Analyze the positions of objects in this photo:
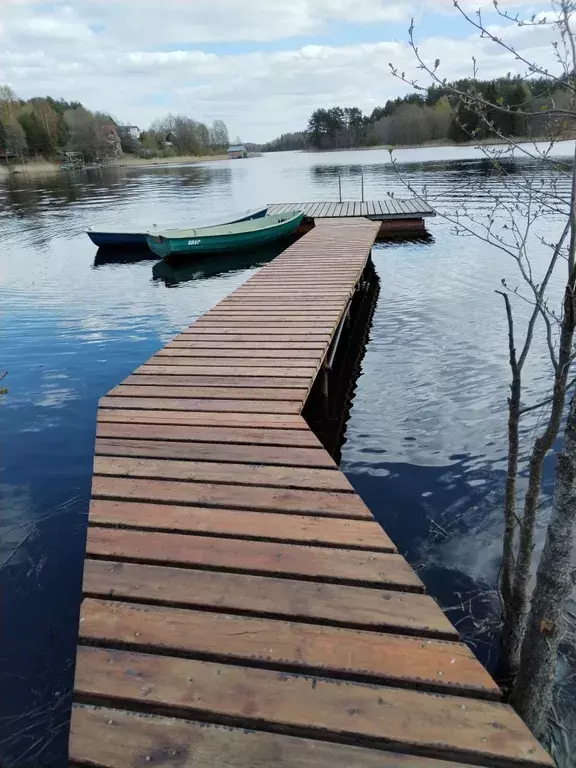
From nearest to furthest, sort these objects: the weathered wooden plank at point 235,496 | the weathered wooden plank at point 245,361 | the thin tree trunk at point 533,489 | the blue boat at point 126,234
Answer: the thin tree trunk at point 533,489 < the weathered wooden plank at point 235,496 < the weathered wooden plank at point 245,361 < the blue boat at point 126,234

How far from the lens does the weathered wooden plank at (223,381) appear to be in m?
4.80

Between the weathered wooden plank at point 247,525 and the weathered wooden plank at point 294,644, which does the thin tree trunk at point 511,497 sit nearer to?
the weathered wooden plank at point 247,525

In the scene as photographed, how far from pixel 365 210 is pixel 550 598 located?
1638 centimetres

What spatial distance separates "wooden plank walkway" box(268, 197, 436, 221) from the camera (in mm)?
16484

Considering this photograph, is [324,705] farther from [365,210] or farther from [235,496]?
[365,210]

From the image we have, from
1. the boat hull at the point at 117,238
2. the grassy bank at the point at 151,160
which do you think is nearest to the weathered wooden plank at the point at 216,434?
the boat hull at the point at 117,238

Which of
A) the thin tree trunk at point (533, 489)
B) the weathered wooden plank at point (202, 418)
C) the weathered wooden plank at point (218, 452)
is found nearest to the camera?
the thin tree trunk at point (533, 489)

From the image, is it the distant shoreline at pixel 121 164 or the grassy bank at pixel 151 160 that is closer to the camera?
the distant shoreline at pixel 121 164

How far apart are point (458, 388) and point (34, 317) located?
8046 millimetres

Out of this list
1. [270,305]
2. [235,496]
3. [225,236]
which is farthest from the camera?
[225,236]

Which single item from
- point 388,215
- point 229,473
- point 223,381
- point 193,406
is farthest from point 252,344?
point 388,215

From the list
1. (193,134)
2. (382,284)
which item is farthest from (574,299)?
(193,134)

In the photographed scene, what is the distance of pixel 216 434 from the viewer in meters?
3.95

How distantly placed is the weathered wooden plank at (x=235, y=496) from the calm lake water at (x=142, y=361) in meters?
1.00
